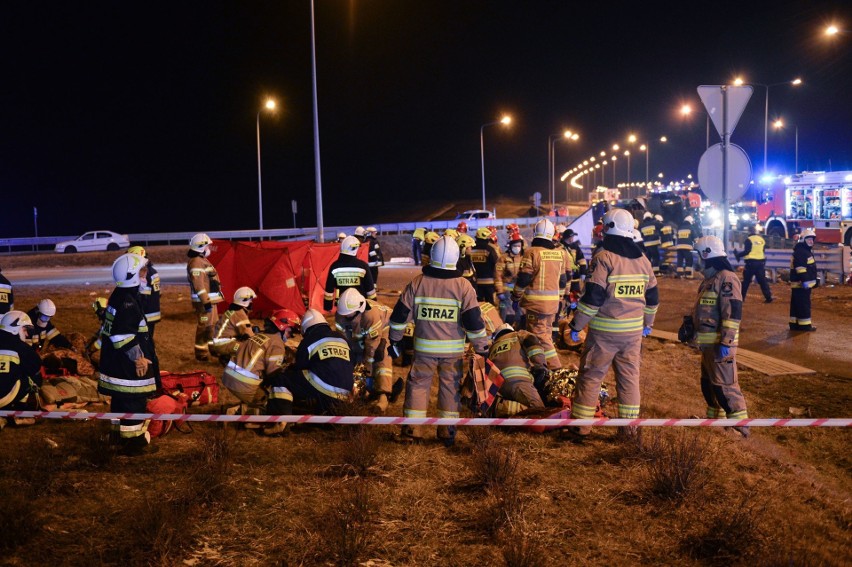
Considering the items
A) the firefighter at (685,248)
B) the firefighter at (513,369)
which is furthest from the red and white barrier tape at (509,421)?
the firefighter at (685,248)

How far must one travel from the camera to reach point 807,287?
12.3 metres

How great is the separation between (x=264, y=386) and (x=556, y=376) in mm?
3174

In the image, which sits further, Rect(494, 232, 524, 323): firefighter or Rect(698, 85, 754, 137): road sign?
Rect(494, 232, 524, 323): firefighter

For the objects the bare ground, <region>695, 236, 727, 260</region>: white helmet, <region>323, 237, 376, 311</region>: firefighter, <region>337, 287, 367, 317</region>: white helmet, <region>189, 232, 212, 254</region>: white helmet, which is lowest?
the bare ground

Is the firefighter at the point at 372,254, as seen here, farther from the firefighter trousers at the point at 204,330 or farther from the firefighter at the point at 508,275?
the firefighter trousers at the point at 204,330

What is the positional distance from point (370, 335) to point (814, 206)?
82.6 ft

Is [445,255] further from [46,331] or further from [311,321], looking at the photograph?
[46,331]

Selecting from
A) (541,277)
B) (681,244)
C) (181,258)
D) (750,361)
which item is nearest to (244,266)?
(541,277)

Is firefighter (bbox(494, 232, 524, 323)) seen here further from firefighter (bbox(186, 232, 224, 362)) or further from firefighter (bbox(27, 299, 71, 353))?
firefighter (bbox(27, 299, 71, 353))

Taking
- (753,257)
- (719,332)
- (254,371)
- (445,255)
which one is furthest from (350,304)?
(753,257)

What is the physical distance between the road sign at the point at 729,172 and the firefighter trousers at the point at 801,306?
10.4ft

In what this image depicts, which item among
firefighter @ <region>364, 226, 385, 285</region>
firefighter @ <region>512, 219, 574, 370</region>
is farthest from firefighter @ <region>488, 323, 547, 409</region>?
firefighter @ <region>364, 226, 385, 285</region>

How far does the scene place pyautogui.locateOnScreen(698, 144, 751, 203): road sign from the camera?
1003cm

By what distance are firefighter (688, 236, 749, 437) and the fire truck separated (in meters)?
21.0
